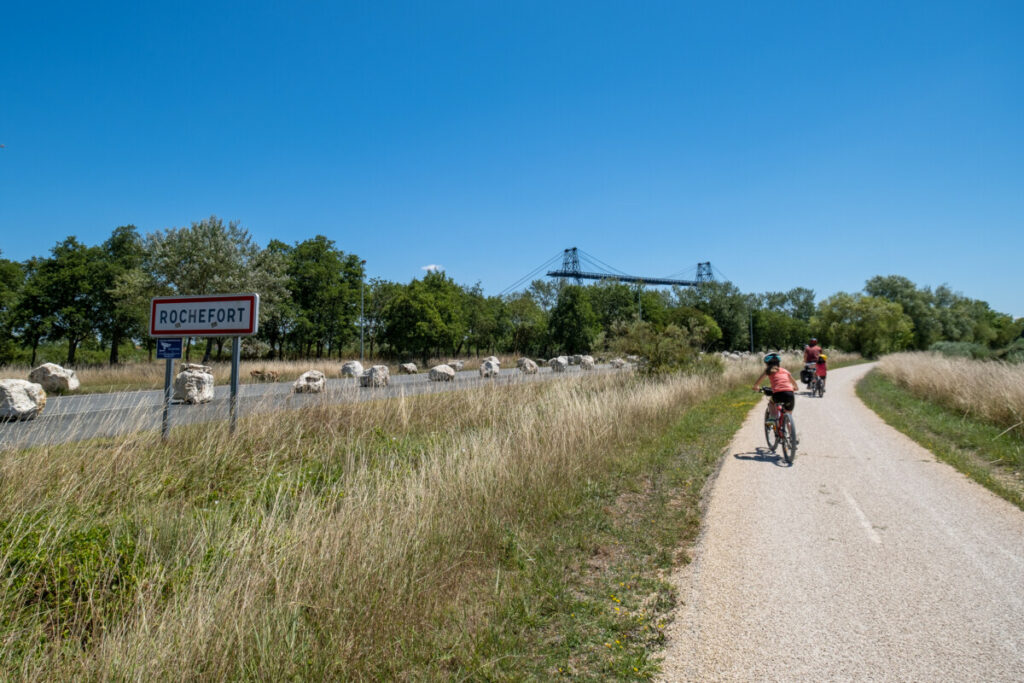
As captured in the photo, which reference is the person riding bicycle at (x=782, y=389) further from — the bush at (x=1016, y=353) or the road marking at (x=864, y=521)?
the bush at (x=1016, y=353)

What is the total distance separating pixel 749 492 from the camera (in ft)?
20.3

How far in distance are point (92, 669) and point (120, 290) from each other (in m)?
28.8

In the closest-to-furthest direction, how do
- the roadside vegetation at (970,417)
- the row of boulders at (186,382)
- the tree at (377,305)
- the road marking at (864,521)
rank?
the road marking at (864,521)
the roadside vegetation at (970,417)
the row of boulders at (186,382)
the tree at (377,305)

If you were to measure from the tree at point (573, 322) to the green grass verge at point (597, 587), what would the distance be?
40.5 m

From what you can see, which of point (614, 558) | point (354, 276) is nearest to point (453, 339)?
point (354, 276)

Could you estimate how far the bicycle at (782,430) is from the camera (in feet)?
26.1

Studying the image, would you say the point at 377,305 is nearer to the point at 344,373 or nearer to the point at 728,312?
the point at 344,373

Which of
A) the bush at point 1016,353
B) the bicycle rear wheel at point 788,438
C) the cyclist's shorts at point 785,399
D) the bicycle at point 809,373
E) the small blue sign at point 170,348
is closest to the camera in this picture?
the small blue sign at point 170,348

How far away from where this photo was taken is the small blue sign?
5707mm

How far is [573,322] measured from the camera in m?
47.3

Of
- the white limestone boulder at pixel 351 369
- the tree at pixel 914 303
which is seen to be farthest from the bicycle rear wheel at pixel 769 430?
the tree at pixel 914 303

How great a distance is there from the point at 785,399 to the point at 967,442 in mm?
3703

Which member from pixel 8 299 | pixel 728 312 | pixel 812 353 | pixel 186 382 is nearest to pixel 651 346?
pixel 812 353

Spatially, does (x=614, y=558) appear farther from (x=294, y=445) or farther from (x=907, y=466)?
(x=907, y=466)
